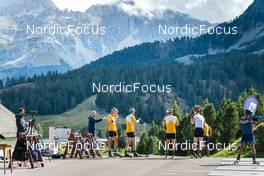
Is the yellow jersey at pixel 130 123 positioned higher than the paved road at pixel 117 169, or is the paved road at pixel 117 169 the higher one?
the yellow jersey at pixel 130 123

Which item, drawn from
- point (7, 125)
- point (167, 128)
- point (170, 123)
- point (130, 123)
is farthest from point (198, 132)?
point (7, 125)

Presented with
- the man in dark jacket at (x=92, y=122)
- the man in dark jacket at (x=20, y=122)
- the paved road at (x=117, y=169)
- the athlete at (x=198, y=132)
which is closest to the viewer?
the paved road at (x=117, y=169)

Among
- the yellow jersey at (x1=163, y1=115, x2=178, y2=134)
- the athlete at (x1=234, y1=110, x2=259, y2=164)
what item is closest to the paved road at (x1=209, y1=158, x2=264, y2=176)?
the athlete at (x1=234, y1=110, x2=259, y2=164)

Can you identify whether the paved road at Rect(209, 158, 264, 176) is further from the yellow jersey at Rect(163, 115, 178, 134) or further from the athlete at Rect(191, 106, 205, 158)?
the yellow jersey at Rect(163, 115, 178, 134)

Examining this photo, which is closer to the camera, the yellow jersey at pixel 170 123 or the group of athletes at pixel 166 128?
the group of athletes at pixel 166 128

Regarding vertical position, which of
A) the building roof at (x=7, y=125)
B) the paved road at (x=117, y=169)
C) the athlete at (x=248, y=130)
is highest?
the building roof at (x=7, y=125)

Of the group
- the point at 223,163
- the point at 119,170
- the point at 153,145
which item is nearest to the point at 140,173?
the point at 119,170

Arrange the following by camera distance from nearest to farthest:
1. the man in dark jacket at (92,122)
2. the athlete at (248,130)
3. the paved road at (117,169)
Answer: the paved road at (117,169), the athlete at (248,130), the man in dark jacket at (92,122)

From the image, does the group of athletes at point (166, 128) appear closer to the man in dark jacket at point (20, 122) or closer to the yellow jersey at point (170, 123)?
the yellow jersey at point (170, 123)

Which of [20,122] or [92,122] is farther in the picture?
[92,122]

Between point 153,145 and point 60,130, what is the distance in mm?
120478

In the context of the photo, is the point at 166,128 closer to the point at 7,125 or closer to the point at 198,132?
the point at 198,132

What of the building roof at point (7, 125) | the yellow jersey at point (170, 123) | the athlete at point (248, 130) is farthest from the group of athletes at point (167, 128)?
the building roof at point (7, 125)

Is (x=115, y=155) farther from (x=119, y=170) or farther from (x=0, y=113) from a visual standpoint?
(x=0, y=113)
